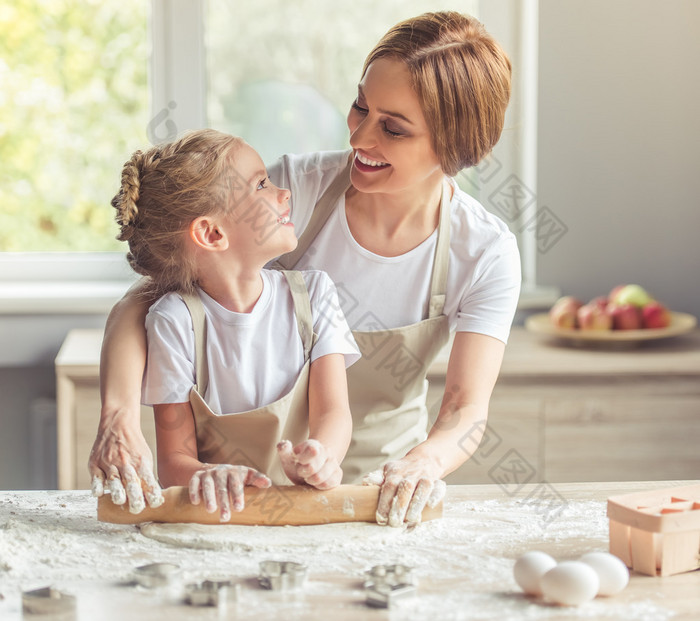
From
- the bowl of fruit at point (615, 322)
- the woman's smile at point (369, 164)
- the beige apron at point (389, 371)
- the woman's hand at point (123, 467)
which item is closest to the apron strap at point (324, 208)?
the beige apron at point (389, 371)

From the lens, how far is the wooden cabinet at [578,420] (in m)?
2.34

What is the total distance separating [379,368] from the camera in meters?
1.61

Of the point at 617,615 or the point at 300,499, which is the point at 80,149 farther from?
the point at 617,615

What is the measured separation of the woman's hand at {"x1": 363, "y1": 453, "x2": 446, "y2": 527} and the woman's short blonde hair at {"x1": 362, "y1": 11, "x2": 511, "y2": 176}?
1.56 feet

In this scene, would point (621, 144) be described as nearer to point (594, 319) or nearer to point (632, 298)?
point (632, 298)

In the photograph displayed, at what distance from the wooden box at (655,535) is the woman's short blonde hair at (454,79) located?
58 centimetres

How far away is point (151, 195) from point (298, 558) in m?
0.58

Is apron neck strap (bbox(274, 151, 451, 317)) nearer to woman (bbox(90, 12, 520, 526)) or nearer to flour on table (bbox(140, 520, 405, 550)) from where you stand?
woman (bbox(90, 12, 520, 526))

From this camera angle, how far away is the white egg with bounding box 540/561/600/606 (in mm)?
965

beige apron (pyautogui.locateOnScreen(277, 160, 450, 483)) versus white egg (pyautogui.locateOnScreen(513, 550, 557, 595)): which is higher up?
beige apron (pyautogui.locateOnScreen(277, 160, 450, 483))

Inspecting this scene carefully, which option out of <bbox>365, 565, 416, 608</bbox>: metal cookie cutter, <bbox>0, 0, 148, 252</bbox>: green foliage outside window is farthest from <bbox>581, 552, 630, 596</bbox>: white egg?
<bbox>0, 0, 148, 252</bbox>: green foliage outside window

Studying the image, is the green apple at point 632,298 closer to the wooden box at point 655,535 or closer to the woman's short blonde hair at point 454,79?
the woman's short blonde hair at point 454,79

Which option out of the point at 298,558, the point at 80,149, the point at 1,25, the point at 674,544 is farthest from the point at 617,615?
the point at 1,25

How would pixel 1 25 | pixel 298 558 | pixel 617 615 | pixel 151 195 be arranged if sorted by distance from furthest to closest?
pixel 1 25 < pixel 151 195 < pixel 298 558 < pixel 617 615
